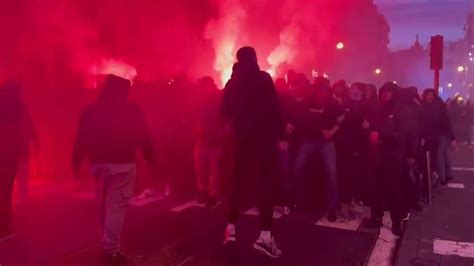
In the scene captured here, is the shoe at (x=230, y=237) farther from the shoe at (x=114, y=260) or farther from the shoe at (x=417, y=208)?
the shoe at (x=417, y=208)

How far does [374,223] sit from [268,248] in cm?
194

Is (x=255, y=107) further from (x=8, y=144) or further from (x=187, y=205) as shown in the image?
(x=8, y=144)

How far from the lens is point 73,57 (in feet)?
47.3

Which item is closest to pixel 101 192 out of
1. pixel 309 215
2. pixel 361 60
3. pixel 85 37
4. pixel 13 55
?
pixel 309 215

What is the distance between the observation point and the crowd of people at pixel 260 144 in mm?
5031

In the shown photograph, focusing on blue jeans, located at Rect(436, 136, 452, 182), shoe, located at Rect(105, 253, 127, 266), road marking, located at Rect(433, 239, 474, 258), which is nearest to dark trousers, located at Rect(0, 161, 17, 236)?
shoe, located at Rect(105, 253, 127, 266)

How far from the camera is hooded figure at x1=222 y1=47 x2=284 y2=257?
5.41 meters

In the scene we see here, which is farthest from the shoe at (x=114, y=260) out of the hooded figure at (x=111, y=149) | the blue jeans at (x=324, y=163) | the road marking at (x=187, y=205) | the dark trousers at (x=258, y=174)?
the blue jeans at (x=324, y=163)

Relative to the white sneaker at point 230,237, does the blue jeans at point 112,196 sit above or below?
above

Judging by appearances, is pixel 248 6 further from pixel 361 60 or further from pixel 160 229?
pixel 361 60

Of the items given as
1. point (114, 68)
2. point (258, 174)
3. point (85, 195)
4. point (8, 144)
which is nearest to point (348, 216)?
point (258, 174)

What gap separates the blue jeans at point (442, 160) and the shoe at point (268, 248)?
5.69m

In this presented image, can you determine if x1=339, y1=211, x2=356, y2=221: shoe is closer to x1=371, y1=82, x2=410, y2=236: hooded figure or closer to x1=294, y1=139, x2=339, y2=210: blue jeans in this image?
x1=294, y1=139, x2=339, y2=210: blue jeans

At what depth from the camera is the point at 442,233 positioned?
633cm
